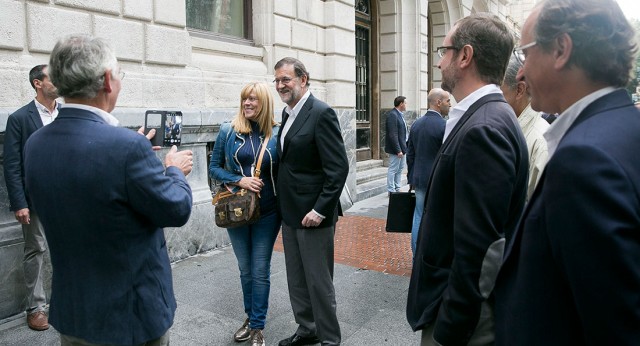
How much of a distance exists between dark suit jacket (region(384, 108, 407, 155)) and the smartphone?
811cm

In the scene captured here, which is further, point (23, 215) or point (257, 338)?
point (23, 215)

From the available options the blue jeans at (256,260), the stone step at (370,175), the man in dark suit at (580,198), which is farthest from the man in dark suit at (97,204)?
the stone step at (370,175)

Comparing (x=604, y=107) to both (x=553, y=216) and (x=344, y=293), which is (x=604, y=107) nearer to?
(x=553, y=216)

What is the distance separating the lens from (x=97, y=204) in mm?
1916

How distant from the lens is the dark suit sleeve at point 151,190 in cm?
192

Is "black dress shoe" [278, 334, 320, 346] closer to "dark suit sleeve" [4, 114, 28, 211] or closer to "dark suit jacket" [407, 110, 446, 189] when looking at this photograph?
"dark suit sleeve" [4, 114, 28, 211]

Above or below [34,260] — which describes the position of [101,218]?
above

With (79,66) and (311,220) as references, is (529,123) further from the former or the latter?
(79,66)

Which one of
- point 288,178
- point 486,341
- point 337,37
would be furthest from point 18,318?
point 337,37

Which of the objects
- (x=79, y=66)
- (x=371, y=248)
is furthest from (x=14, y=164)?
(x=371, y=248)

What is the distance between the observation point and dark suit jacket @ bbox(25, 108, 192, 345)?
1.91 m

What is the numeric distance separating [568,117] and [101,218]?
5.39ft

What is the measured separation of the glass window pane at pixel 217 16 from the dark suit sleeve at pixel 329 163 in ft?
14.7

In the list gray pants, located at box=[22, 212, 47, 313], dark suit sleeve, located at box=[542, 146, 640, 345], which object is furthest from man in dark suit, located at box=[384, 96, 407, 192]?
dark suit sleeve, located at box=[542, 146, 640, 345]
